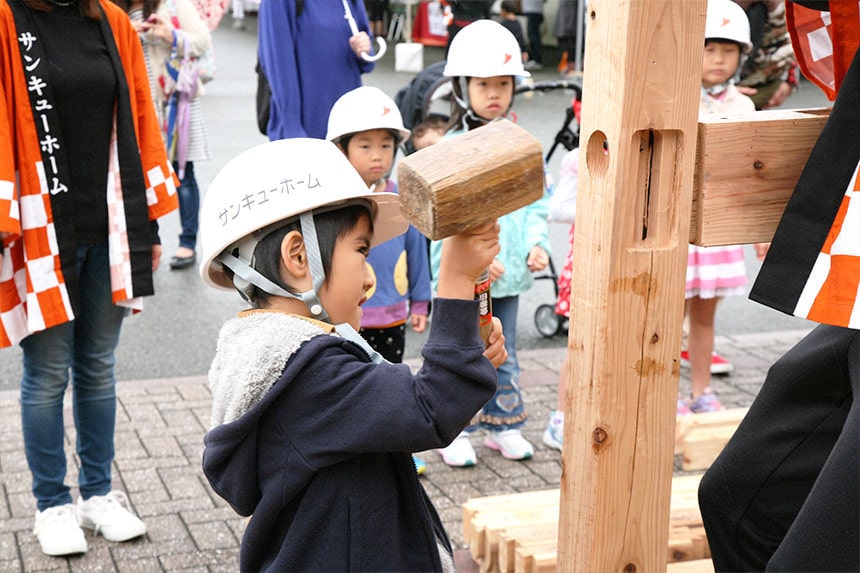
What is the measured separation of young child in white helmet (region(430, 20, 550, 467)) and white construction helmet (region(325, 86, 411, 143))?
1.37 ft

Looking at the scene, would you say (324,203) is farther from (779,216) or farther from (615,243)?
(779,216)

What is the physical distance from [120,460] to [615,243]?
11.3ft

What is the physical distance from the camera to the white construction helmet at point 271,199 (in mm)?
2207

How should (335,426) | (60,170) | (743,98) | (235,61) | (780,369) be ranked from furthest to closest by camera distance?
(235,61)
(743,98)
(60,170)
(780,369)
(335,426)

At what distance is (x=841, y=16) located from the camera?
2.10m

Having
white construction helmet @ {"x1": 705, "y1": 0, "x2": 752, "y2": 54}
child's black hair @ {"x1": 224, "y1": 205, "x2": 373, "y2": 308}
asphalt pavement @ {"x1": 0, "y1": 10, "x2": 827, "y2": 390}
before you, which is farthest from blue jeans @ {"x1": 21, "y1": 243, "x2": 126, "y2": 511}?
white construction helmet @ {"x1": 705, "y1": 0, "x2": 752, "y2": 54}

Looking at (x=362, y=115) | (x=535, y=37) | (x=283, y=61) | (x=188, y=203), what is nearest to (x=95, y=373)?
(x=362, y=115)

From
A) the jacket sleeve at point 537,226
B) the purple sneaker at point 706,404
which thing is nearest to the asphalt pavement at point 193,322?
the purple sneaker at point 706,404

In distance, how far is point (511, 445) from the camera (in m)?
5.02

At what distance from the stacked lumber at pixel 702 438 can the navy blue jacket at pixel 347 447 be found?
2.74m

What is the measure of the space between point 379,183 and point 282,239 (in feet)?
7.89

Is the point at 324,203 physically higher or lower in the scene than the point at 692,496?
higher

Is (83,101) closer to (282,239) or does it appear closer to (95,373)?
(95,373)

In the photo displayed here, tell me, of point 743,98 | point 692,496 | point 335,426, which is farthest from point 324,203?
point 743,98
